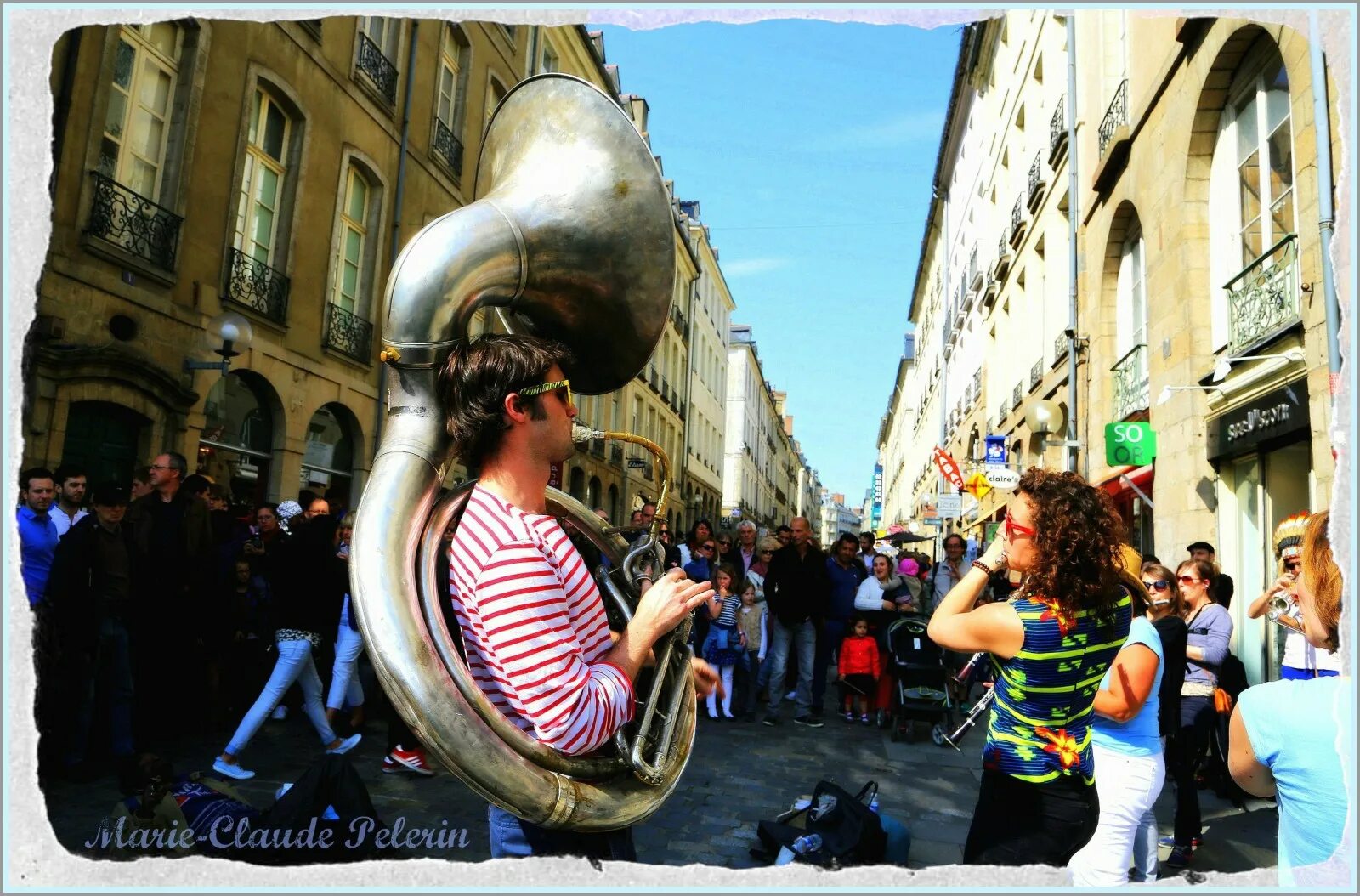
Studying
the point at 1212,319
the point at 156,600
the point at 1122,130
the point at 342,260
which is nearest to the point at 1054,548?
the point at 156,600

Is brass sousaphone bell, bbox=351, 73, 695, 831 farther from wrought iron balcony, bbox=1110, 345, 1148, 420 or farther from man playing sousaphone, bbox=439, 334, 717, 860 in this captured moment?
wrought iron balcony, bbox=1110, 345, 1148, 420

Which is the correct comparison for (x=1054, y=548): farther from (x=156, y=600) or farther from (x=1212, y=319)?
(x=1212, y=319)

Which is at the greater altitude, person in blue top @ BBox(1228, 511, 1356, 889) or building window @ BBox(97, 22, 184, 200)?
building window @ BBox(97, 22, 184, 200)

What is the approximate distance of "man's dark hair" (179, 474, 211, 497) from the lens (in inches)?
205

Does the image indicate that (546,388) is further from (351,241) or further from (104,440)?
(351,241)

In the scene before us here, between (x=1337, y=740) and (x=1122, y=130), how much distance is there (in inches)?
392

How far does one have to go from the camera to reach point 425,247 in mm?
1545

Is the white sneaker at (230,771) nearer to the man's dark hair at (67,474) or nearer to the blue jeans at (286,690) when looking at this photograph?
the blue jeans at (286,690)

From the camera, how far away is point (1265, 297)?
645 centimetres

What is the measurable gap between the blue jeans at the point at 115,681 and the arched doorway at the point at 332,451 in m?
6.35

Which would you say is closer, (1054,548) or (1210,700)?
→ (1054,548)

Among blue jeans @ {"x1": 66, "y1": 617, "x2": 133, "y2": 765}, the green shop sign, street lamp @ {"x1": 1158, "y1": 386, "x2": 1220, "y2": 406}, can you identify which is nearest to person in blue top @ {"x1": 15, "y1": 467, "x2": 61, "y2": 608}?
blue jeans @ {"x1": 66, "y1": 617, "x2": 133, "y2": 765}

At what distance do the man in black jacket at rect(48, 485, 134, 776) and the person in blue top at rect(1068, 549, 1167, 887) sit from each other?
4424mm

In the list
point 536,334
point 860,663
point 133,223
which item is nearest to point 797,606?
point 860,663
